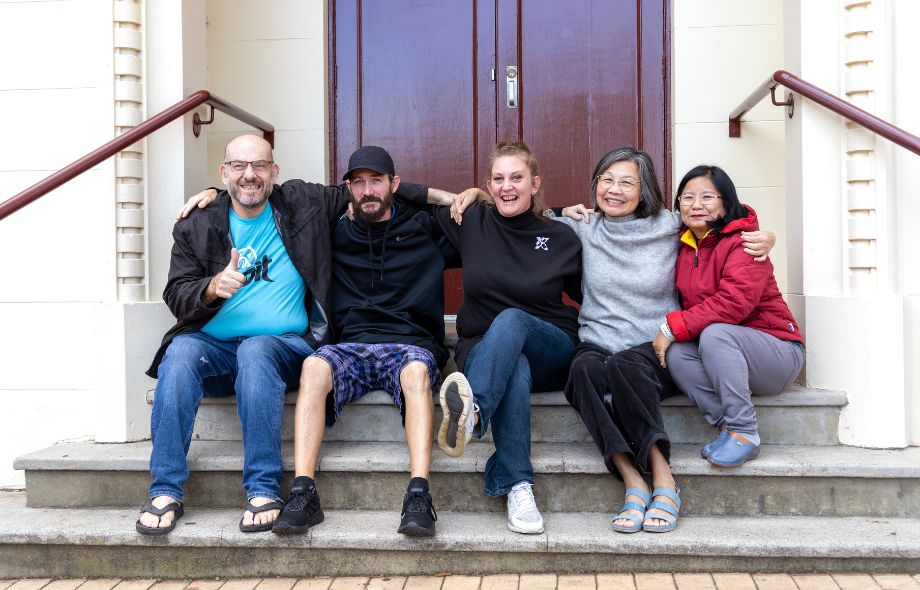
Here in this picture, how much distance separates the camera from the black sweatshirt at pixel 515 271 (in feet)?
9.24

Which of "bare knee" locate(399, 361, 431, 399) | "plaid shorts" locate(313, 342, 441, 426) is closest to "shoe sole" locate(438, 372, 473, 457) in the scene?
"bare knee" locate(399, 361, 431, 399)

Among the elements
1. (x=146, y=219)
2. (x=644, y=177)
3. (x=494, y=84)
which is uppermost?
(x=494, y=84)

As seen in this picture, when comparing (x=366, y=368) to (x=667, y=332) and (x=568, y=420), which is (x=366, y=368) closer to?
(x=568, y=420)

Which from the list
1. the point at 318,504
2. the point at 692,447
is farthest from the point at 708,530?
the point at 318,504

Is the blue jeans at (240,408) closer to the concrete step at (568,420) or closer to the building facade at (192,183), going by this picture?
the concrete step at (568,420)

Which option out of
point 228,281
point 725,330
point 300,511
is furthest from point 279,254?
point 725,330

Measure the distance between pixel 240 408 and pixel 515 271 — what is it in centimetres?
102

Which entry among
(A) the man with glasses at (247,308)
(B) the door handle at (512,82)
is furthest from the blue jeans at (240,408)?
(B) the door handle at (512,82)

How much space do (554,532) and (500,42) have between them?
2.44 m

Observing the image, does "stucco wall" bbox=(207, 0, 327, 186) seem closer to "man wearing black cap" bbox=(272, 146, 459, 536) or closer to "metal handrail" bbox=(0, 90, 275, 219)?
"metal handrail" bbox=(0, 90, 275, 219)

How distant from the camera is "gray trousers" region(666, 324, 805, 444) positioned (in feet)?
8.42

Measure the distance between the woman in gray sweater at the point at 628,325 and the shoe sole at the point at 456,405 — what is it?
434mm

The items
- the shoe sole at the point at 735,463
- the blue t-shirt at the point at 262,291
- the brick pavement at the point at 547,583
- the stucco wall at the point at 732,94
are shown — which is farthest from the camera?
the stucco wall at the point at 732,94

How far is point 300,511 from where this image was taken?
241 cm
